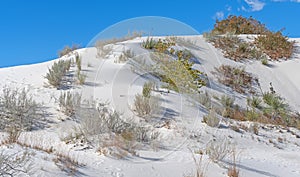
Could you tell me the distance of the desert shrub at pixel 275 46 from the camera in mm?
17578

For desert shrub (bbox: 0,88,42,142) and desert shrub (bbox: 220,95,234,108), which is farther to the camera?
desert shrub (bbox: 220,95,234,108)

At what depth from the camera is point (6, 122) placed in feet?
23.7

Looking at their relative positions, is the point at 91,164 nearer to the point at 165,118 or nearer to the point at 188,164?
the point at 188,164

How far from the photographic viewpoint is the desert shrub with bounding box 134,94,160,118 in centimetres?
855

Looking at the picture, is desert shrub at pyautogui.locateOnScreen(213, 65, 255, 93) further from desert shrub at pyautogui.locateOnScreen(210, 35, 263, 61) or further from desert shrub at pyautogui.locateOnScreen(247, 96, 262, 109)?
desert shrub at pyautogui.locateOnScreen(210, 35, 263, 61)

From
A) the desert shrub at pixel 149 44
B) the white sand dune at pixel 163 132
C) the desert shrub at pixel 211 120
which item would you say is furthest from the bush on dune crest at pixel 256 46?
the desert shrub at pixel 211 120

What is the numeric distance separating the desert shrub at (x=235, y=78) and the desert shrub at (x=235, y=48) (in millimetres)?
1544

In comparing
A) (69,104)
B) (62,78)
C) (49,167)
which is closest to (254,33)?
(62,78)

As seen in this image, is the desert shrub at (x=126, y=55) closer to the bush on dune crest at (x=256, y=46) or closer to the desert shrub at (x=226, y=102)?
the desert shrub at (x=226, y=102)

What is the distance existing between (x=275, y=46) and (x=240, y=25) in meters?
5.24

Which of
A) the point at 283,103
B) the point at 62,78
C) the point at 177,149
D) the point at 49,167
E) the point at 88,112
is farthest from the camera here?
the point at 283,103

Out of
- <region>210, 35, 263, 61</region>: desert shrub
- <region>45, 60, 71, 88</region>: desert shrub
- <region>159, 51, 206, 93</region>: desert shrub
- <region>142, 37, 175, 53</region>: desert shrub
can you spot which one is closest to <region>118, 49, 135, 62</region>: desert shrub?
<region>142, 37, 175, 53</region>: desert shrub

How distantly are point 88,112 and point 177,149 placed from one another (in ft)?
7.70

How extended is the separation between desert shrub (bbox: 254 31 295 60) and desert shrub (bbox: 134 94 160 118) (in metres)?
10.8
